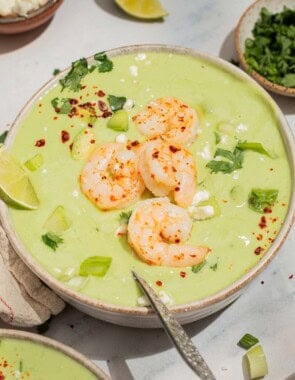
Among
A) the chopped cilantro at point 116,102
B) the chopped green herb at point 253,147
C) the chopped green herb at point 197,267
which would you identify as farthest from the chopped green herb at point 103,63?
the chopped green herb at point 197,267

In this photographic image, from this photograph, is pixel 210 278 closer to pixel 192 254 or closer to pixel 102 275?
pixel 192 254

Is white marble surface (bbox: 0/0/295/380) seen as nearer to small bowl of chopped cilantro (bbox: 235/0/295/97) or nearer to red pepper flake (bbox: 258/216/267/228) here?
small bowl of chopped cilantro (bbox: 235/0/295/97)

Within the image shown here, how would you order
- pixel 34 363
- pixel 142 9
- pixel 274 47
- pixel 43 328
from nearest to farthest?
pixel 34 363 → pixel 43 328 → pixel 274 47 → pixel 142 9

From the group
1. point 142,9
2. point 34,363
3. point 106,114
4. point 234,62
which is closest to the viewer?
point 34,363

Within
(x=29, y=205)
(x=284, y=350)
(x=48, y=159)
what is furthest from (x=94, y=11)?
(x=284, y=350)

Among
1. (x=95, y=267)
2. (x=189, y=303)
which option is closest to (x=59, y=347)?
(x=95, y=267)

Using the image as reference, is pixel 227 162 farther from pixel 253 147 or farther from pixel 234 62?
pixel 234 62
